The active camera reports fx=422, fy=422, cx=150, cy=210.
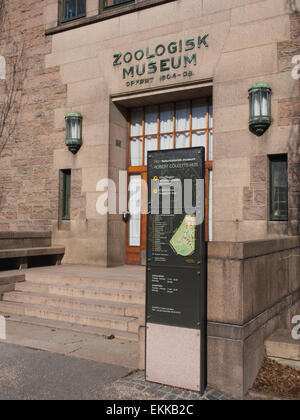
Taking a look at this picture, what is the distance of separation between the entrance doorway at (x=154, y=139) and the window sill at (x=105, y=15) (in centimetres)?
255

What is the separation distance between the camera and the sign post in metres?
4.66

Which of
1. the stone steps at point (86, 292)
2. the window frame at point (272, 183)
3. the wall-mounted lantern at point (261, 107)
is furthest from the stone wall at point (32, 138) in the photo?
the window frame at point (272, 183)

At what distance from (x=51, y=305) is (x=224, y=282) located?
444 centimetres

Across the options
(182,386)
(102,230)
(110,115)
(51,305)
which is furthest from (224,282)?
(110,115)

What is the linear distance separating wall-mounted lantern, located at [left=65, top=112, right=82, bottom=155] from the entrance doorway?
4.73 ft

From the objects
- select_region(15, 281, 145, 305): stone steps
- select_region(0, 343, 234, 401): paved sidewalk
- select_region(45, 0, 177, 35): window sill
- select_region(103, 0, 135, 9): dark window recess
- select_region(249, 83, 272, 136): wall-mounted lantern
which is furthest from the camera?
select_region(103, 0, 135, 9): dark window recess

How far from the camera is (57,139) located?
12.4m
